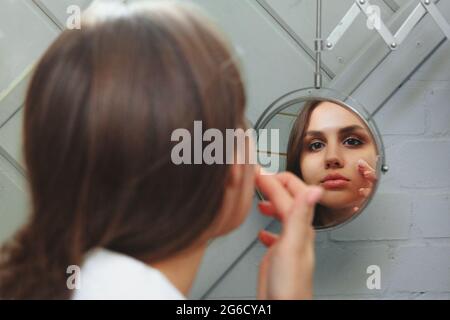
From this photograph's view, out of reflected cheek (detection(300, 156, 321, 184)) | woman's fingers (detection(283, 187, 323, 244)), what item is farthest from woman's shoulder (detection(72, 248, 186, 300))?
reflected cheek (detection(300, 156, 321, 184))

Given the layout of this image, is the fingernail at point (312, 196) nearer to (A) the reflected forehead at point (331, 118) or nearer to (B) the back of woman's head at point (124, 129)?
(B) the back of woman's head at point (124, 129)

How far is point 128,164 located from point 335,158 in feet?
1.72

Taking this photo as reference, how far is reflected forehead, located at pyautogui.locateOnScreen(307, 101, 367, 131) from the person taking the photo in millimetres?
981

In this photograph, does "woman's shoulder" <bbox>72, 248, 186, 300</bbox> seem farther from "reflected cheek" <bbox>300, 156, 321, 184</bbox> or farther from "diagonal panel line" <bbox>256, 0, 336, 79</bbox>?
"diagonal panel line" <bbox>256, 0, 336, 79</bbox>

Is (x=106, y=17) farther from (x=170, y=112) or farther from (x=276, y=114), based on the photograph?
(x=276, y=114)

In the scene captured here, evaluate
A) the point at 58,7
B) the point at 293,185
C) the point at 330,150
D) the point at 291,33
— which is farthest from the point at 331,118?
the point at 58,7

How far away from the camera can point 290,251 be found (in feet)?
1.92

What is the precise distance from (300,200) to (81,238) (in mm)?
213

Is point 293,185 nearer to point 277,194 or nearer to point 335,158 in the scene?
point 277,194

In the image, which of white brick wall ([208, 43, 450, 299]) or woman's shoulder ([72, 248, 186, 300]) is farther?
white brick wall ([208, 43, 450, 299])

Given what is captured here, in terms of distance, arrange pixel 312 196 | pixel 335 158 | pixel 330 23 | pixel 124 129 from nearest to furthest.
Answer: pixel 124 129 → pixel 312 196 → pixel 335 158 → pixel 330 23

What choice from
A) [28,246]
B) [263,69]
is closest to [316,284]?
[263,69]

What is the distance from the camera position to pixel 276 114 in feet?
3.32

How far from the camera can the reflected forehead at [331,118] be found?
0.98 metres
